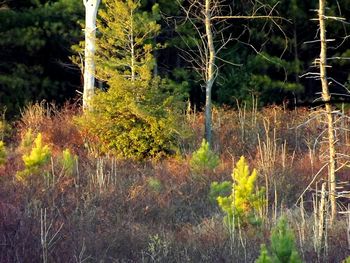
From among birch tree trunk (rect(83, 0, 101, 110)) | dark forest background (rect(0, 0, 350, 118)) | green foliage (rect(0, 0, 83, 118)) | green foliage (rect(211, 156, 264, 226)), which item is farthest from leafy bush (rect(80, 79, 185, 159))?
green foliage (rect(0, 0, 83, 118))

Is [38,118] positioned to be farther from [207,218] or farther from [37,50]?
[207,218]

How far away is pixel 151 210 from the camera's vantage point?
9.21 m

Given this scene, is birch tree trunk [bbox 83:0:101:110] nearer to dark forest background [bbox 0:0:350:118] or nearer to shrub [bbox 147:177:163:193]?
dark forest background [bbox 0:0:350:118]

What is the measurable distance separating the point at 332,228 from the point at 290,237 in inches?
134

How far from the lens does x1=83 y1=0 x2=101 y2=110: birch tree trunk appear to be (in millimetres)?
15195

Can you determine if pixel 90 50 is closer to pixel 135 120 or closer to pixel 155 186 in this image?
pixel 135 120

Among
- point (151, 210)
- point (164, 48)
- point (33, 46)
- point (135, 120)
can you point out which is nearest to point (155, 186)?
point (151, 210)

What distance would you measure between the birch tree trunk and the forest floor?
A: 87 centimetres

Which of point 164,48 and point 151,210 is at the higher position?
point 164,48

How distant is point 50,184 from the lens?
9.84m

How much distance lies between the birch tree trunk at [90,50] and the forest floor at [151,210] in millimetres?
868

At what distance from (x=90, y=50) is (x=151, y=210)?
713 cm

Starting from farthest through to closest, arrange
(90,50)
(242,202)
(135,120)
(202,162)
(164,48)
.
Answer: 1. (164,48)
2. (90,50)
3. (135,120)
4. (202,162)
5. (242,202)

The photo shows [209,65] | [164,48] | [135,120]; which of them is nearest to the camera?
[135,120]
